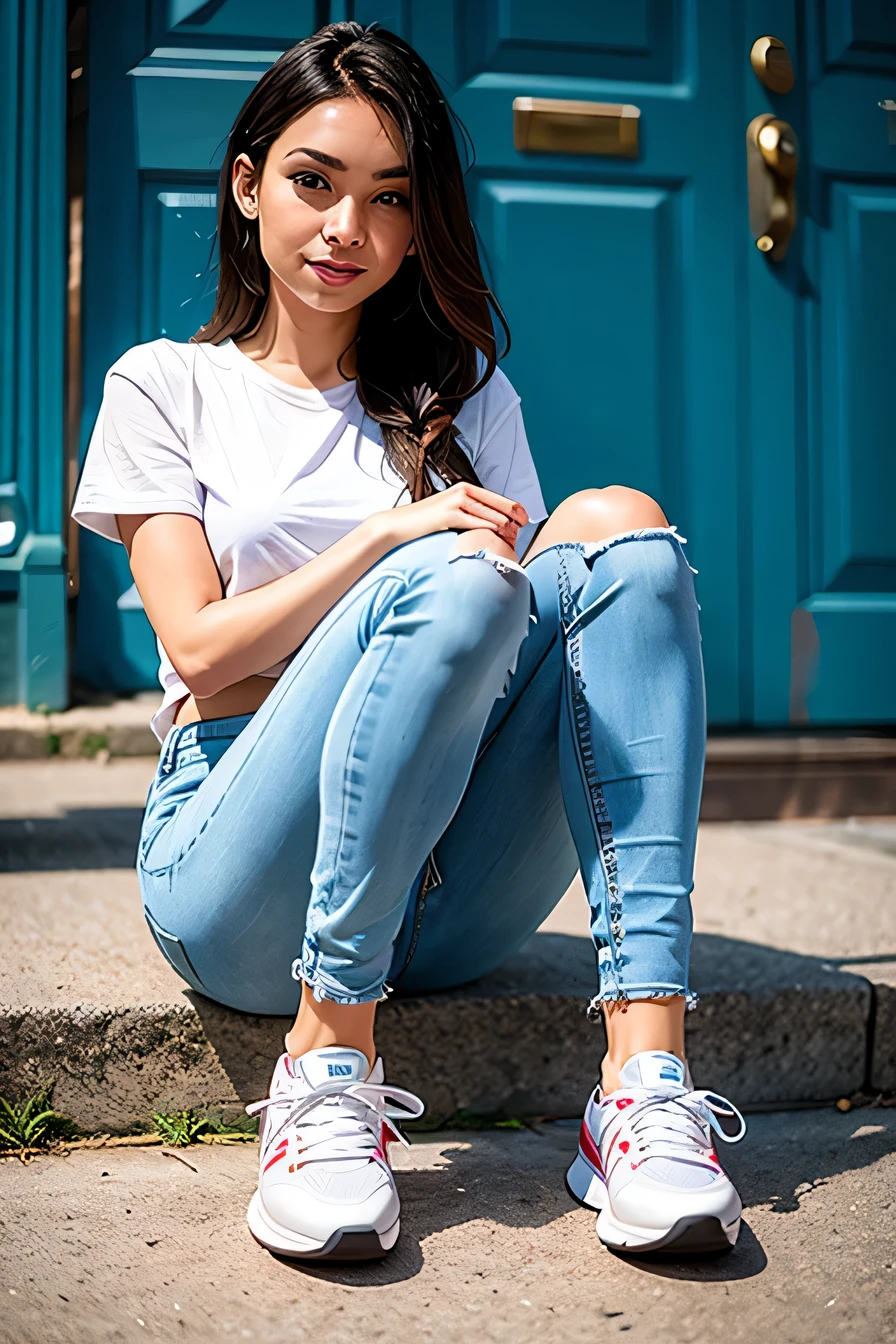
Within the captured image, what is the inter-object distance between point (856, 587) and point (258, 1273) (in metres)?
1.82

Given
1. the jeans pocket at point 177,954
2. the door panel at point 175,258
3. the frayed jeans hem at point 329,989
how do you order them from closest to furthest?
the frayed jeans hem at point 329,989 → the jeans pocket at point 177,954 → the door panel at point 175,258

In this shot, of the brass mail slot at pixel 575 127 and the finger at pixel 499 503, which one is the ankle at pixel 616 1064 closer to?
the finger at pixel 499 503

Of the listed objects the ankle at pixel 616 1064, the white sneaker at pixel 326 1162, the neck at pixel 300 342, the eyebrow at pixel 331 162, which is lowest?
the white sneaker at pixel 326 1162

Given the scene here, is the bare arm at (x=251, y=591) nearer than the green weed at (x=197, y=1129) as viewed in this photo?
Yes

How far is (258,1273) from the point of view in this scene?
43.8 inches

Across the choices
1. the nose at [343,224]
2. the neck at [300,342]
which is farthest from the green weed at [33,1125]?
the nose at [343,224]

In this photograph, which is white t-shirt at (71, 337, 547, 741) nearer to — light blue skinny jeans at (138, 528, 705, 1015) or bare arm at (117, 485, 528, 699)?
bare arm at (117, 485, 528, 699)

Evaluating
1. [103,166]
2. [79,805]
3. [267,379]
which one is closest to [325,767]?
[267,379]

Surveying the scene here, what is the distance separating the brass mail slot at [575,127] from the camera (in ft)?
7.59

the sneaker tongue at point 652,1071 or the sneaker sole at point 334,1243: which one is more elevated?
the sneaker tongue at point 652,1071

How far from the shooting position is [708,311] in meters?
2.42

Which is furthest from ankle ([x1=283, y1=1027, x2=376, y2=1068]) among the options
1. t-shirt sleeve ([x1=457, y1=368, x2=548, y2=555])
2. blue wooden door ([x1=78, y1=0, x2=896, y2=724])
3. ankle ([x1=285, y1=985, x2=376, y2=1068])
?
blue wooden door ([x1=78, y1=0, x2=896, y2=724])

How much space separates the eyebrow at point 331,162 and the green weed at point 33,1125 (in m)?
1.03

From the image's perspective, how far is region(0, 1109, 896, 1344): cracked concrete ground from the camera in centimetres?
104
